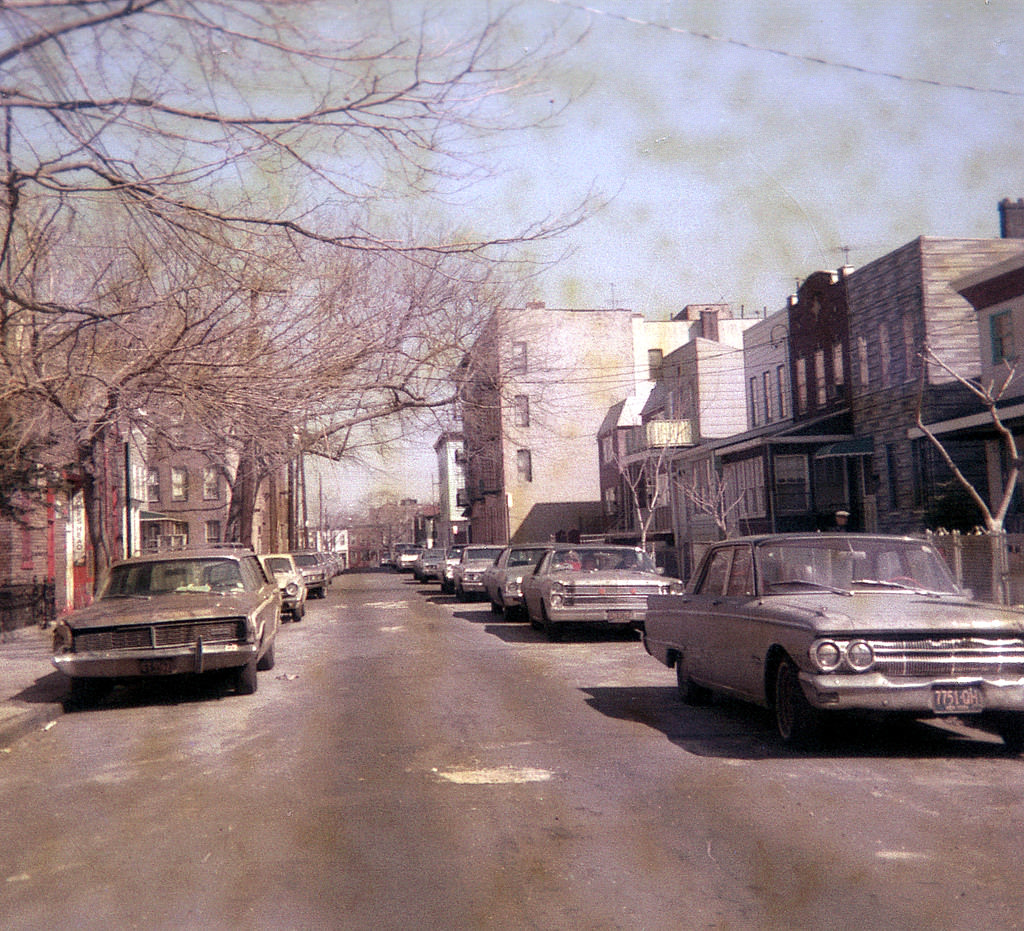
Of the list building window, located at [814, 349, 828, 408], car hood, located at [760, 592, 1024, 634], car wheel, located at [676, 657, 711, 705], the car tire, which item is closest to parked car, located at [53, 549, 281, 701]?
the car tire

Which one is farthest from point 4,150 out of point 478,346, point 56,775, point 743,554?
point 478,346

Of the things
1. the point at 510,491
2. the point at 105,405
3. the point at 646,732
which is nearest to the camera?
the point at 646,732

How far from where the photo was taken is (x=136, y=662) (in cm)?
1141

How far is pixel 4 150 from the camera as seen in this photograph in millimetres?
9539

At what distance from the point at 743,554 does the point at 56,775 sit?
5783 millimetres

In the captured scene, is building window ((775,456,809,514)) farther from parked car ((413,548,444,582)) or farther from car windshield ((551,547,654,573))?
parked car ((413,548,444,582))

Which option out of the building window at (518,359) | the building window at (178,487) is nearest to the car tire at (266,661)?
the building window at (518,359)

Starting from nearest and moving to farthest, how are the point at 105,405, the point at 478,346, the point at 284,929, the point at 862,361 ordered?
the point at 284,929, the point at 105,405, the point at 478,346, the point at 862,361

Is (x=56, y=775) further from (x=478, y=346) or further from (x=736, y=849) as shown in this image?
(x=478, y=346)

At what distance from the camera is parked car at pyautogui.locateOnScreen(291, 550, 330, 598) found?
3622 centimetres

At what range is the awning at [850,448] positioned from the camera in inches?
1176

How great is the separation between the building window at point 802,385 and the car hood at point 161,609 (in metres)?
25.1

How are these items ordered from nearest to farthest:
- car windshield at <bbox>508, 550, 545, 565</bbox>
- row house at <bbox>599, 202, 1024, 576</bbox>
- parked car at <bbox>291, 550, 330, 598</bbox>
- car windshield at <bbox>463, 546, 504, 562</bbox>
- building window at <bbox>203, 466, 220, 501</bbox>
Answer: car windshield at <bbox>508, 550, 545, 565</bbox> → row house at <bbox>599, 202, 1024, 576</bbox> → car windshield at <bbox>463, 546, 504, 562</bbox> → parked car at <bbox>291, 550, 330, 598</bbox> → building window at <bbox>203, 466, 220, 501</bbox>

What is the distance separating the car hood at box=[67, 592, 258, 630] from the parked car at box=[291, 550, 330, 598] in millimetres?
23192
